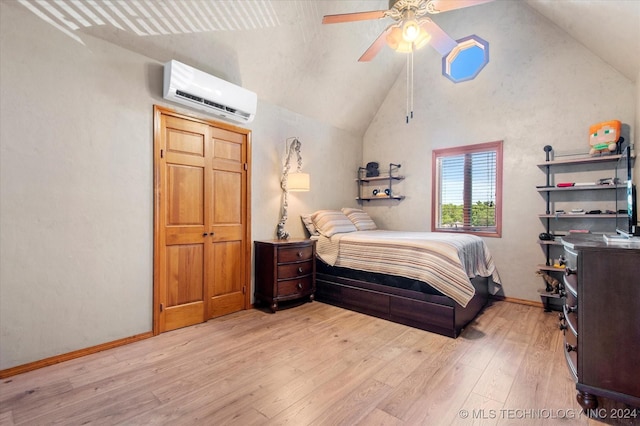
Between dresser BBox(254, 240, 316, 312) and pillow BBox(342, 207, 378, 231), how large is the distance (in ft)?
3.29

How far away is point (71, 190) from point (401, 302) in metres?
3.04

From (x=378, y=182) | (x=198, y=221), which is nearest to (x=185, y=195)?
(x=198, y=221)

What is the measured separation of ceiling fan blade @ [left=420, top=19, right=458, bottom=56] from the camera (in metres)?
2.51

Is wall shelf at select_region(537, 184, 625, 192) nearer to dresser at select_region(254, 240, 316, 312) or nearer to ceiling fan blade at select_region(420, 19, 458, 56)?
ceiling fan blade at select_region(420, 19, 458, 56)

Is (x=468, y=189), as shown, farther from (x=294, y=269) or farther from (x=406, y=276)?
(x=294, y=269)

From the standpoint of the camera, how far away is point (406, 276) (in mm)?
3029

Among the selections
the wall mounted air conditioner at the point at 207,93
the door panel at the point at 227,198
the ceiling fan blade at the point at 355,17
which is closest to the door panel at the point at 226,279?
the door panel at the point at 227,198

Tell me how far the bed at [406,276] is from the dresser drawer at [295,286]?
0.78 ft

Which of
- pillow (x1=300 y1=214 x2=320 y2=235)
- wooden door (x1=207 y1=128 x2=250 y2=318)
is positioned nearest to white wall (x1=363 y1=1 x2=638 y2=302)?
pillow (x1=300 y1=214 x2=320 y2=235)

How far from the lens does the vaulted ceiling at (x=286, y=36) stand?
2377 millimetres

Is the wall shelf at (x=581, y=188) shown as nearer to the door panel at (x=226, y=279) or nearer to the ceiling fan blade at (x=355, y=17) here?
the ceiling fan blade at (x=355, y=17)

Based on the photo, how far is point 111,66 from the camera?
251cm

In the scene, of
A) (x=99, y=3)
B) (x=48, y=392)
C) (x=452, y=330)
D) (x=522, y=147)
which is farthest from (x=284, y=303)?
(x=522, y=147)

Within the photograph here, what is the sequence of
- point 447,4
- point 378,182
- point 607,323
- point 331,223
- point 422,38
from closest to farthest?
point 607,323 → point 447,4 → point 422,38 → point 331,223 → point 378,182
